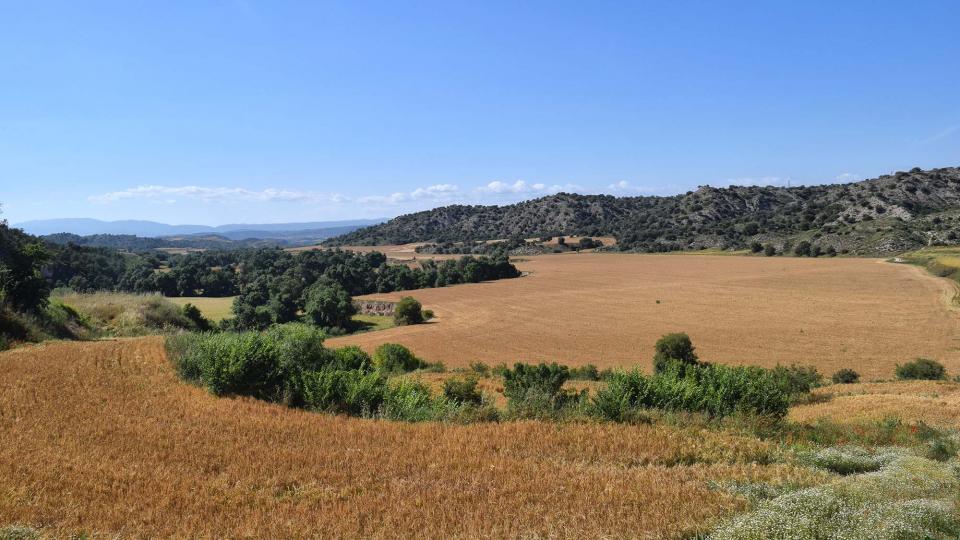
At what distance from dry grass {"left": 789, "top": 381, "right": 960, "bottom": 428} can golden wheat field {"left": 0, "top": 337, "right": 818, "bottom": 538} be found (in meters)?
7.85

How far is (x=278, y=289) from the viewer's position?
79.4m

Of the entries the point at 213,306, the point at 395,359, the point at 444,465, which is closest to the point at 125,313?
the point at 395,359

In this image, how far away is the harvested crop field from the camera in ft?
134

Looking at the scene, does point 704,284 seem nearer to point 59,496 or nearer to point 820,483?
point 820,483

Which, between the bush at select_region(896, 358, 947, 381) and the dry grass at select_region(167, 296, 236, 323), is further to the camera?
the dry grass at select_region(167, 296, 236, 323)

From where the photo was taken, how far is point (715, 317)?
182 feet

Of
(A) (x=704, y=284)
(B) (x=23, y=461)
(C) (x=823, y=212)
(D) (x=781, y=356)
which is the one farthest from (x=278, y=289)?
(C) (x=823, y=212)

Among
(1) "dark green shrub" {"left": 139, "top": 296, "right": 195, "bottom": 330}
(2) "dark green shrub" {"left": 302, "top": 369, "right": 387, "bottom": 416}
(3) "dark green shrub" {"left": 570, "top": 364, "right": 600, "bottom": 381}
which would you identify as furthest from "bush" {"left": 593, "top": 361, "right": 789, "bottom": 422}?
(1) "dark green shrub" {"left": 139, "top": 296, "right": 195, "bottom": 330}

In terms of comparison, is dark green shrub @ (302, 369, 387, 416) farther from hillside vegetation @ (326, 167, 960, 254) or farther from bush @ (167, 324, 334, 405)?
hillside vegetation @ (326, 167, 960, 254)

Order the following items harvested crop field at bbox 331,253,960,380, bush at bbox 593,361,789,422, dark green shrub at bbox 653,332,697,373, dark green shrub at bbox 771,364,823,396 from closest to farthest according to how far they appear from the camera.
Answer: bush at bbox 593,361,789,422, dark green shrub at bbox 771,364,823,396, dark green shrub at bbox 653,332,697,373, harvested crop field at bbox 331,253,960,380

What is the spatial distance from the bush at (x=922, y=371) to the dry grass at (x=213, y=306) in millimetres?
60997

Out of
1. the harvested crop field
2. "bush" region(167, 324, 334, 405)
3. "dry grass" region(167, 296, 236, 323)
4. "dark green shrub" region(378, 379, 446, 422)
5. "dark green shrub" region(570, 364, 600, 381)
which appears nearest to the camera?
"dark green shrub" region(378, 379, 446, 422)

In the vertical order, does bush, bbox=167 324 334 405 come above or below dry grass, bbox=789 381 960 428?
above

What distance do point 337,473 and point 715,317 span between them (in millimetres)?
53545
